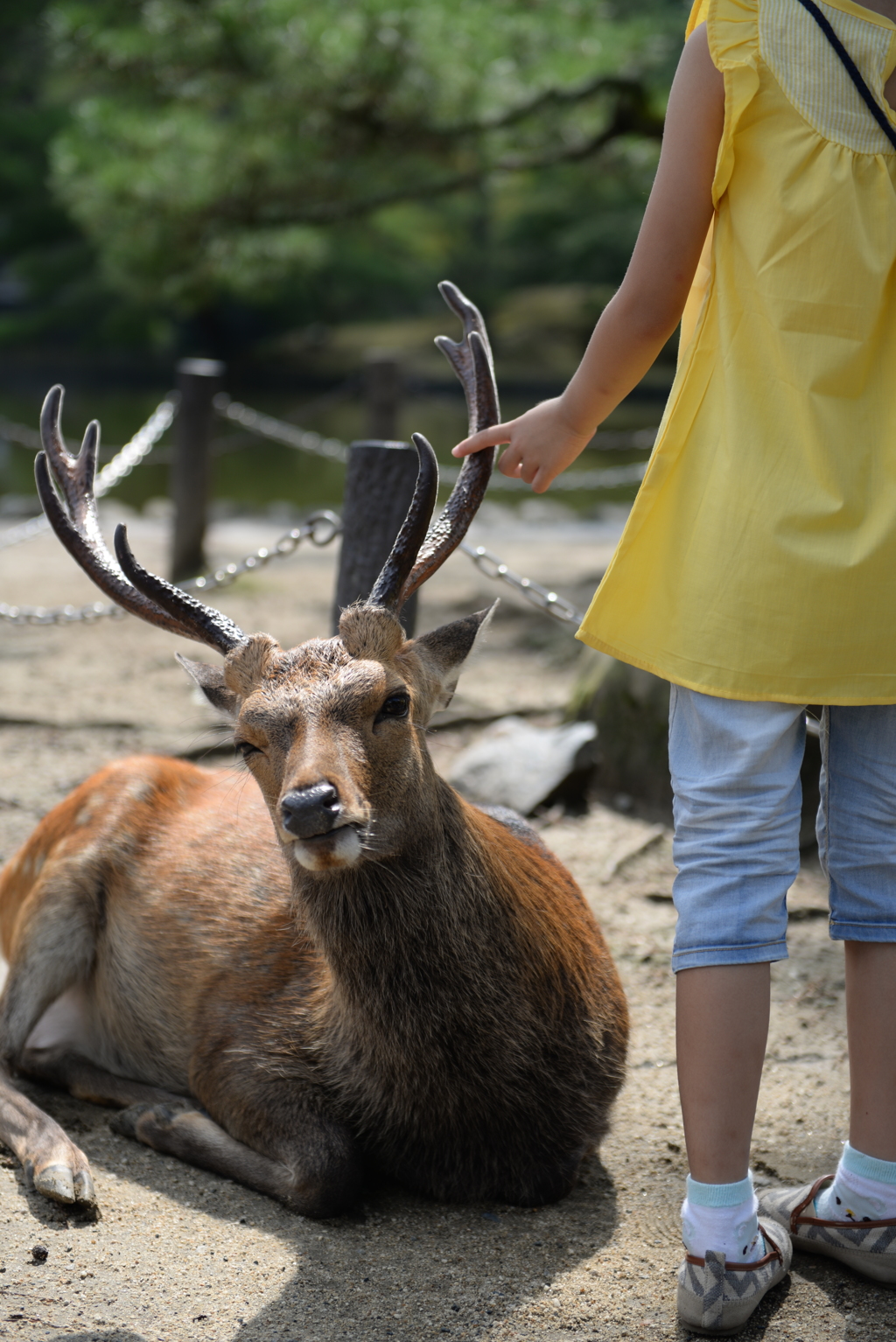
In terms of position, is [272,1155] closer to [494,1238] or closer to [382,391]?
[494,1238]

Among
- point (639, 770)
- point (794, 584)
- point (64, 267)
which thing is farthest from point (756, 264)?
point (64, 267)

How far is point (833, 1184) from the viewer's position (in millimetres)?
1972

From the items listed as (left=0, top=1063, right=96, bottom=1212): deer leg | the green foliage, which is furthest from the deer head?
the green foliage

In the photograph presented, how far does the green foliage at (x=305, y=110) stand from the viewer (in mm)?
6988

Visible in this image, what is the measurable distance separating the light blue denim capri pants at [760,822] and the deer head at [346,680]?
0.47 m

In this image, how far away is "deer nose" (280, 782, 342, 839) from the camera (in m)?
1.86

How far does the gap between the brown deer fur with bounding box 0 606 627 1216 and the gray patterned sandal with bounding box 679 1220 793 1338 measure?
0.43 meters

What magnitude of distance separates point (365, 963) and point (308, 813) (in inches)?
18.3

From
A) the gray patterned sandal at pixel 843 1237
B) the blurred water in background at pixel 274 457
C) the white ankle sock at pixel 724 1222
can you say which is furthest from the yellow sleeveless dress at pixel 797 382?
the blurred water in background at pixel 274 457

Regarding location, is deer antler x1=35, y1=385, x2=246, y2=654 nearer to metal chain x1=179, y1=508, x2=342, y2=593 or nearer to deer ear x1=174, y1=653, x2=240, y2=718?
deer ear x1=174, y1=653, x2=240, y2=718

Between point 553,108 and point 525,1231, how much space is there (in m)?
6.98

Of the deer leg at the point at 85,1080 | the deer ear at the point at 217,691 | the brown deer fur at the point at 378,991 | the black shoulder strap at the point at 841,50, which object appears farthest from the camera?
the deer leg at the point at 85,1080

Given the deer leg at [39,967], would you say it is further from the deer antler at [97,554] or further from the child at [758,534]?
the child at [758,534]

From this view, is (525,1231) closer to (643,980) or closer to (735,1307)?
(735,1307)
